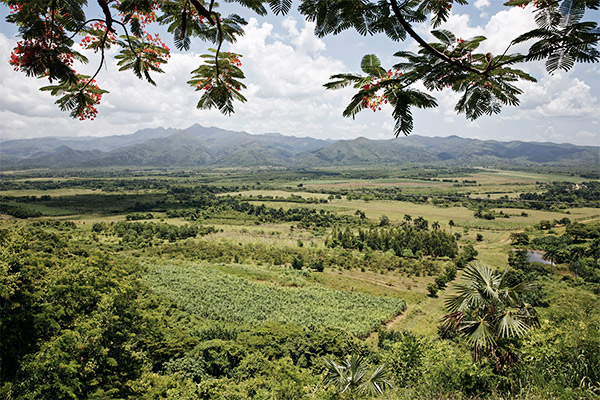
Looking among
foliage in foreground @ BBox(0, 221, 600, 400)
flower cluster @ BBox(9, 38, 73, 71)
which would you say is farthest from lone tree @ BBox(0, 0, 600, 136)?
foliage in foreground @ BBox(0, 221, 600, 400)

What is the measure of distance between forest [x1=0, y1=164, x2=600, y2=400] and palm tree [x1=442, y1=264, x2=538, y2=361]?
40 millimetres

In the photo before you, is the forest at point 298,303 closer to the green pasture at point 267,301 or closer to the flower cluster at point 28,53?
the green pasture at point 267,301

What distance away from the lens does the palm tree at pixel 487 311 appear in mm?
6551

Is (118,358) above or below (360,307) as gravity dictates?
above

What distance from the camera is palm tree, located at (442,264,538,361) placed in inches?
258

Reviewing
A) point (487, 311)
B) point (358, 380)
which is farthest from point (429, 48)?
point (358, 380)

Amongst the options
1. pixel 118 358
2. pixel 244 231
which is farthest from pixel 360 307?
pixel 244 231

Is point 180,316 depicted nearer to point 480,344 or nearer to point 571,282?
point 480,344

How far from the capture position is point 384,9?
2.59 m

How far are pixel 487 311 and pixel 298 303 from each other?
28635mm

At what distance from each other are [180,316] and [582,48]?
100 feet

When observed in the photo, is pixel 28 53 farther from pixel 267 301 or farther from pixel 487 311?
pixel 267 301

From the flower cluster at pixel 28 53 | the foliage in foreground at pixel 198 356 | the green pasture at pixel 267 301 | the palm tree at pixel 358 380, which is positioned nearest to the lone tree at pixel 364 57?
the flower cluster at pixel 28 53

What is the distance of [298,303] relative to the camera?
3381 cm
